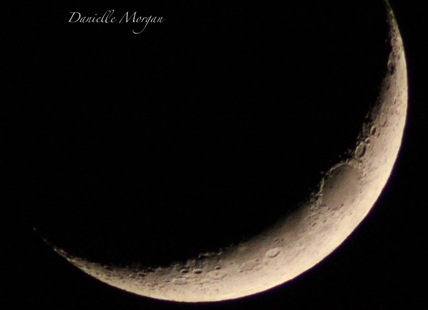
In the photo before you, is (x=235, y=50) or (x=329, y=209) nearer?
(x=235, y=50)

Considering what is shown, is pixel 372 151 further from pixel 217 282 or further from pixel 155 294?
pixel 155 294

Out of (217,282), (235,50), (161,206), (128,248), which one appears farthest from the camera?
(217,282)

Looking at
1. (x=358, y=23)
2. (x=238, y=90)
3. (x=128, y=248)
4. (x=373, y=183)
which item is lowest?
(x=128, y=248)

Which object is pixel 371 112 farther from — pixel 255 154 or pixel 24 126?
pixel 24 126

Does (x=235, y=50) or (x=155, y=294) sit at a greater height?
(x=235, y=50)

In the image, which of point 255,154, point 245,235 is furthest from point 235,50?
point 245,235

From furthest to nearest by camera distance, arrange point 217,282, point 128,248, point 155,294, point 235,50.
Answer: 1. point 155,294
2. point 217,282
3. point 128,248
4. point 235,50
